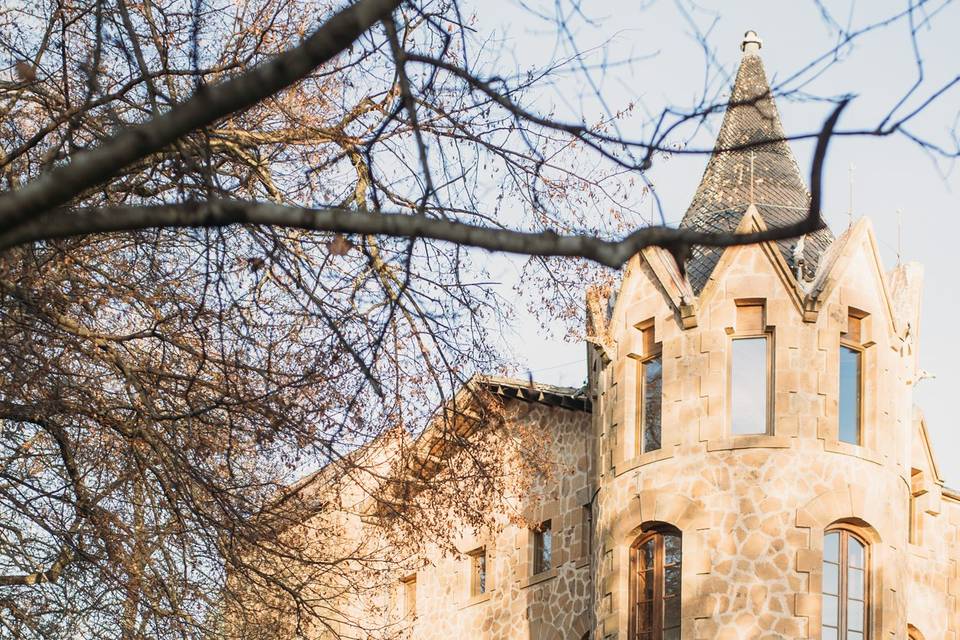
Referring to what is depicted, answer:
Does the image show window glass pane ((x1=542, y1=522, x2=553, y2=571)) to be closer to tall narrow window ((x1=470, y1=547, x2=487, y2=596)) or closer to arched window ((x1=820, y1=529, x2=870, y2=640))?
tall narrow window ((x1=470, y1=547, x2=487, y2=596))

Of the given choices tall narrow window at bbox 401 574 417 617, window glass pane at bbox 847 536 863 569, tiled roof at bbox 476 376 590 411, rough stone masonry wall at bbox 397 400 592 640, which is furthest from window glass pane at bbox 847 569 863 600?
tall narrow window at bbox 401 574 417 617

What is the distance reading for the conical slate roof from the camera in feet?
60.1

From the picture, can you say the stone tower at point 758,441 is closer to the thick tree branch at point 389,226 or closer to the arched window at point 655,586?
the arched window at point 655,586

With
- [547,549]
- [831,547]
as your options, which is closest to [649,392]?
[831,547]

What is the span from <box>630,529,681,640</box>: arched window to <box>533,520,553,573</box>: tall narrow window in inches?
140

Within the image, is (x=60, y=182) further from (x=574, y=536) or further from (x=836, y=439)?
(x=574, y=536)

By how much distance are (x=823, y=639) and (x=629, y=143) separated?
11.7 metres

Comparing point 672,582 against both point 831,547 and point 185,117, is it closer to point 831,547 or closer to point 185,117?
point 831,547

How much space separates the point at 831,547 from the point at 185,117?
14.1 metres

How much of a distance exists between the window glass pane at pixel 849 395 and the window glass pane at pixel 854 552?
3.83 ft

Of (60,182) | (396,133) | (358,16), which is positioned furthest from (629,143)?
(396,133)

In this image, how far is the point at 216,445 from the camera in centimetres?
1126

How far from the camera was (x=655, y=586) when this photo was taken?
17.4 meters

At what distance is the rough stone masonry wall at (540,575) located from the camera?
20438 mm
